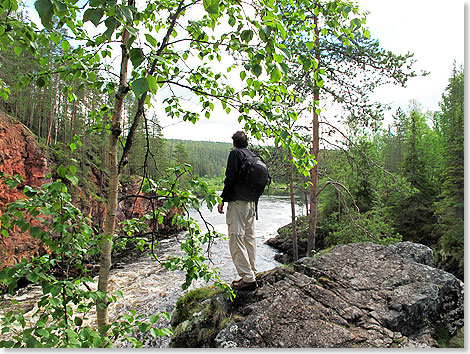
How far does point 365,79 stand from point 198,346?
6332 mm

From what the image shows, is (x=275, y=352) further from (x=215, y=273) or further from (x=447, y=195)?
(x=447, y=195)

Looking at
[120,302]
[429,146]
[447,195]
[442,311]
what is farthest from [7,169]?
[429,146]

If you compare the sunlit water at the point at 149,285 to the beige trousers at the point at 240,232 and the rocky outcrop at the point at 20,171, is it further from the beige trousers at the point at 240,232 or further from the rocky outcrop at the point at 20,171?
the rocky outcrop at the point at 20,171

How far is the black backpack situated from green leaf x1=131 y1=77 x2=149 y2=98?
189 centimetres

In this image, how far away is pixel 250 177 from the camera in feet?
8.29

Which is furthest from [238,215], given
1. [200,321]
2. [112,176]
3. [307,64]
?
[307,64]

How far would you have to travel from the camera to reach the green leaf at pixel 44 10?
0.55 m

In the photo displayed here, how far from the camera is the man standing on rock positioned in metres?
2.55

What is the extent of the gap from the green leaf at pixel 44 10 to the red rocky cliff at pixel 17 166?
29.3 ft

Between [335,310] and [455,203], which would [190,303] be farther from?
[455,203]

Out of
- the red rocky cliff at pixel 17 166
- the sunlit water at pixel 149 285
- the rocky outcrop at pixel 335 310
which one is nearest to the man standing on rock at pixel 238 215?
the rocky outcrop at pixel 335 310

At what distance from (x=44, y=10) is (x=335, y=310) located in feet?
8.73

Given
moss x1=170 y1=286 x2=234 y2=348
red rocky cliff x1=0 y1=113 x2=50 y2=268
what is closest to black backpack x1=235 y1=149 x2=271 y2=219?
moss x1=170 y1=286 x2=234 y2=348

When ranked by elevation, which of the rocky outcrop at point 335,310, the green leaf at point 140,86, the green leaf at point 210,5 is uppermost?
the green leaf at point 210,5
